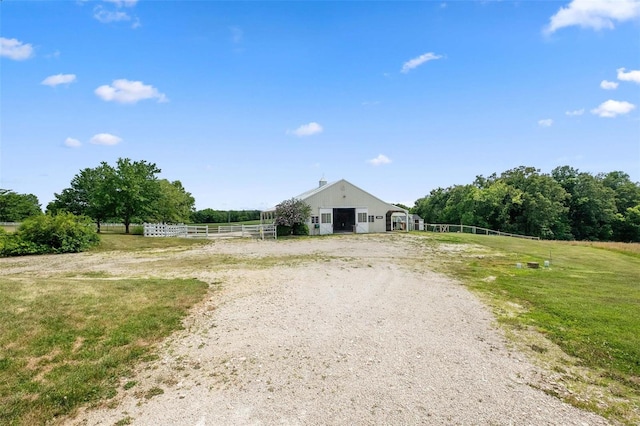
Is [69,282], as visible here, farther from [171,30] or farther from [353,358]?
[171,30]

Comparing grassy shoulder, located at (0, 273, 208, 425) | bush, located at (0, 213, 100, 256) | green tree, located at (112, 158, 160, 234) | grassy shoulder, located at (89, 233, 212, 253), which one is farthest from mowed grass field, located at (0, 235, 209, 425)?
green tree, located at (112, 158, 160, 234)

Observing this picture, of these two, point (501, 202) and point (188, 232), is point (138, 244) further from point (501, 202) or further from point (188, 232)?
point (501, 202)

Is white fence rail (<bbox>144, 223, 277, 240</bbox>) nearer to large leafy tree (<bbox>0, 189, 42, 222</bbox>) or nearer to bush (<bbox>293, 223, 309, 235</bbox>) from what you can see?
bush (<bbox>293, 223, 309, 235</bbox>)

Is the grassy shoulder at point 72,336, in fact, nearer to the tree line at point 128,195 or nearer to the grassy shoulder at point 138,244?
the grassy shoulder at point 138,244

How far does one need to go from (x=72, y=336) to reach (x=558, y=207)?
2100 inches

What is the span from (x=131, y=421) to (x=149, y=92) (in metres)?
19.5

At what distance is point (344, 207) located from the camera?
102 ft

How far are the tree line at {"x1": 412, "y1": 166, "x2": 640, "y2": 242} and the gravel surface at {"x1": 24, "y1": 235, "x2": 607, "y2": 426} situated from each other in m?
42.1

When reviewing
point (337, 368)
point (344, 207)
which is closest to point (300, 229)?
point (344, 207)

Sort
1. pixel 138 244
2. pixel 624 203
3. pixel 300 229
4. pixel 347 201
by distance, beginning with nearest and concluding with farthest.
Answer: pixel 138 244
pixel 300 229
pixel 347 201
pixel 624 203

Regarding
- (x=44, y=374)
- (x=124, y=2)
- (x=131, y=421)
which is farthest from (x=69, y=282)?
(x=124, y=2)

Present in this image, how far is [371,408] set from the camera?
375 centimetres

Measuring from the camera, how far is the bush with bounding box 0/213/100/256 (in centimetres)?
1666

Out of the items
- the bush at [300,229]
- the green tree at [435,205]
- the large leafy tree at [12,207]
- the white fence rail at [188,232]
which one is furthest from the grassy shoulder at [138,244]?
the green tree at [435,205]
